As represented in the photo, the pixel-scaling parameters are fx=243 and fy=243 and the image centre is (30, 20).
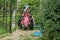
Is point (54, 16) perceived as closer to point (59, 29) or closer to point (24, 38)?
point (59, 29)

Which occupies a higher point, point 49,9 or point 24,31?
point 49,9

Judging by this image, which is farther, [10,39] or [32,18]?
[32,18]

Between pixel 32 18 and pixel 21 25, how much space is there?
1.66 feet

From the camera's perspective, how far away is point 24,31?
29.9 ft

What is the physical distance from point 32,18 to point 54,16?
11.5 feet

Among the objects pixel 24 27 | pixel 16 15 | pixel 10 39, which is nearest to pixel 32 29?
pixel 24 27

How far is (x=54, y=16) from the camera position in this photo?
19.6 ft

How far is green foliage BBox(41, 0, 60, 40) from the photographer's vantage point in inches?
234

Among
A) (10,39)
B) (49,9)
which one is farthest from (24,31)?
(49,9)

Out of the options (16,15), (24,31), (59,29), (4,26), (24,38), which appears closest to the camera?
(59,29)

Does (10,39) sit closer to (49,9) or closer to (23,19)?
(23,19)

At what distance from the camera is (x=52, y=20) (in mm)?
6055

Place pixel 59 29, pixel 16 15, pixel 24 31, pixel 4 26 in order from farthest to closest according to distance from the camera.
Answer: pixel 16 15 < pixel 4 26 < pixel 24 31 < pixel 59 29

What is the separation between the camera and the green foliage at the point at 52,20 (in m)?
5.95
